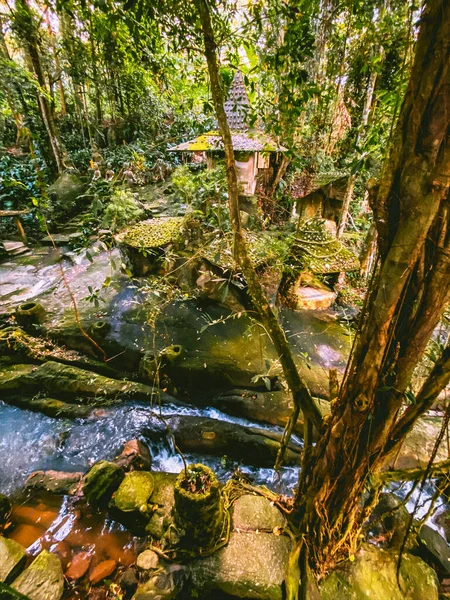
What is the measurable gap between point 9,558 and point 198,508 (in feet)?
7.16

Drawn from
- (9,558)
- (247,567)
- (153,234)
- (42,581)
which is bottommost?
(42,581)

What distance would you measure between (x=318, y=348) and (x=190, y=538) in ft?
15.3

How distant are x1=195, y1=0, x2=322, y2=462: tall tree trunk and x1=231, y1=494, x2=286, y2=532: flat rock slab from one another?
4.17ft

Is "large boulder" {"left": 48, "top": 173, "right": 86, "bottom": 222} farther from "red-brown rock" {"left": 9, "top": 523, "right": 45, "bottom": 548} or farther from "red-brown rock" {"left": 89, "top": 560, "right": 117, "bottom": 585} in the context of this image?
"red-brown rock" {"left": 89, "top": 560, "right": 117, "bottom": 585}

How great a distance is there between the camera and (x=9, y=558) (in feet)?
9.64

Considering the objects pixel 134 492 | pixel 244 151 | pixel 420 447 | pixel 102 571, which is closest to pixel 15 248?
pixel 244 151

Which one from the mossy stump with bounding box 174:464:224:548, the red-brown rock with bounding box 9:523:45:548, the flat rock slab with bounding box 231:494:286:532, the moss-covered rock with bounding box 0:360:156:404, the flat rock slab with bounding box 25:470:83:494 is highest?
the mossy stump with bounding box 174:464:224:548

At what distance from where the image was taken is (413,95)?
1.35 metres

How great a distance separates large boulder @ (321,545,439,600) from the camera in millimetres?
2592

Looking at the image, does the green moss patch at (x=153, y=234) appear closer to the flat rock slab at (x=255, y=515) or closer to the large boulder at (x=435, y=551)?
the flat rock slab at (x=255, y=515)

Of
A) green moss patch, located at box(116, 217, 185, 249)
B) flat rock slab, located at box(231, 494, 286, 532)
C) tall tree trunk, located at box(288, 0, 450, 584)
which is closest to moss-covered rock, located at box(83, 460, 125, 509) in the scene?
flat rock slab, located at box(231, 494, 286, 532)

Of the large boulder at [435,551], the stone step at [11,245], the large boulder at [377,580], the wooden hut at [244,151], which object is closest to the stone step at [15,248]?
the stone step at [11,245]

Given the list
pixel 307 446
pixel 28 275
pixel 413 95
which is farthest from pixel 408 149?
pixel 28 275

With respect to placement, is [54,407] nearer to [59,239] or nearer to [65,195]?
[59,239]
